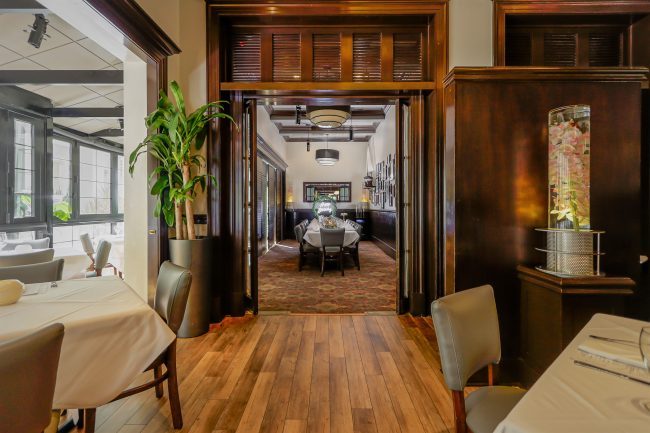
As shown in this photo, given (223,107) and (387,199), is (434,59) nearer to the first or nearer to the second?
(223,107)

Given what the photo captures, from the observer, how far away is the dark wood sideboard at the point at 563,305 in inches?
74.2

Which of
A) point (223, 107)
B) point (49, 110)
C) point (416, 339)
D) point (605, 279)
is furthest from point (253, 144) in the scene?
point (49, 110)

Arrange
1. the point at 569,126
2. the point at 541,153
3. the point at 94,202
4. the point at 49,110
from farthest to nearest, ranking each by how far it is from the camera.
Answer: the point at 94,202 < the point at 49,110 < the point at 541,153 < the point at 569,126

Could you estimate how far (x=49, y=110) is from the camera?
5188 mm

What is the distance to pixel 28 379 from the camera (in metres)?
0.87

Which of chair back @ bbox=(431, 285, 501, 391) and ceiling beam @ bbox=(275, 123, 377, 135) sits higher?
ceiling beam @ bbox=(275, 123, 377, 135)

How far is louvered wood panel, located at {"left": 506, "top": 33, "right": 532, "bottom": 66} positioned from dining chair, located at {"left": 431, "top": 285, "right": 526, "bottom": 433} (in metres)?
3.18

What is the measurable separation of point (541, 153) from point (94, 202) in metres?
8.53

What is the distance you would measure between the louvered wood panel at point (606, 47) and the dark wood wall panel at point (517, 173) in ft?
5.15

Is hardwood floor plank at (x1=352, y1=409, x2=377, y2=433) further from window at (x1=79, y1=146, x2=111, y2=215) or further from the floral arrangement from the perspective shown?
window at (x1=79, y1=146, x2=111, y2=215)

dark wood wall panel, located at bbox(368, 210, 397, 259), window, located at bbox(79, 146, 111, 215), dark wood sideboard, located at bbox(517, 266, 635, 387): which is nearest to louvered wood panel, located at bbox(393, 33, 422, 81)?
dark wood sideboard, located at bbox(517, 266, 635, 387)

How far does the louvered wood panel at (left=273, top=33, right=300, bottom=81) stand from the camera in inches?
139

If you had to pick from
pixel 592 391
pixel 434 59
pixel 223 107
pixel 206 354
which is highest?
pixel 434 59

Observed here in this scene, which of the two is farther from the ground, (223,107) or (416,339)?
(223,107)
